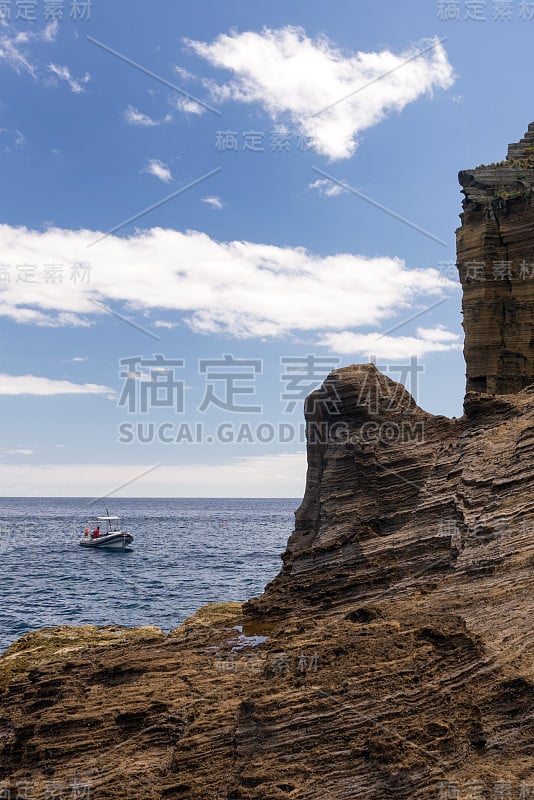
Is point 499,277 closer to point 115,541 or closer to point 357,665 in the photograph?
point 357,665

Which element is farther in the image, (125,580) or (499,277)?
(125,580)

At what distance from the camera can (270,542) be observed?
102 metres

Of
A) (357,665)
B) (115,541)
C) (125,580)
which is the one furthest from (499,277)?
(115,541)

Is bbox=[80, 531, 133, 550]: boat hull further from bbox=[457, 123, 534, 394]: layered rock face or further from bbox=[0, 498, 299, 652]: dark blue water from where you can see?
bbox=[457, 123, 534, 394]: layered rock face

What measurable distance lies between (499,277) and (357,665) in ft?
87.4

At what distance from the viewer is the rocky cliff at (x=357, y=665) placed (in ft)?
40.9

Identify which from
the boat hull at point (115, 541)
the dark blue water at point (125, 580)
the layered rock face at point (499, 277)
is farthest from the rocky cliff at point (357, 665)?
the boat hull at point (115, 541)

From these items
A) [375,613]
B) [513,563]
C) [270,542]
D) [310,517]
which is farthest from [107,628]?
[270,542]

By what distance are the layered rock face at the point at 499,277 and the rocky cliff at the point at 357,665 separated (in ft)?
37.9

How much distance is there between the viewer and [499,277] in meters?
35.5

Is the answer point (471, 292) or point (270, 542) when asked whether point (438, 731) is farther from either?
point (270, 542)

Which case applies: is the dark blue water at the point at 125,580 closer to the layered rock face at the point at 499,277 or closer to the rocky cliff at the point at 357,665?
the rocky cliff at the point at 357,665

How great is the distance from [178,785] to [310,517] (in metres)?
15.8

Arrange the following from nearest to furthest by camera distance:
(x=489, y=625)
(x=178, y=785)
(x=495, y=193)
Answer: (x=178, y=785) < (x=489, y=625) < (x=495, y=193)
